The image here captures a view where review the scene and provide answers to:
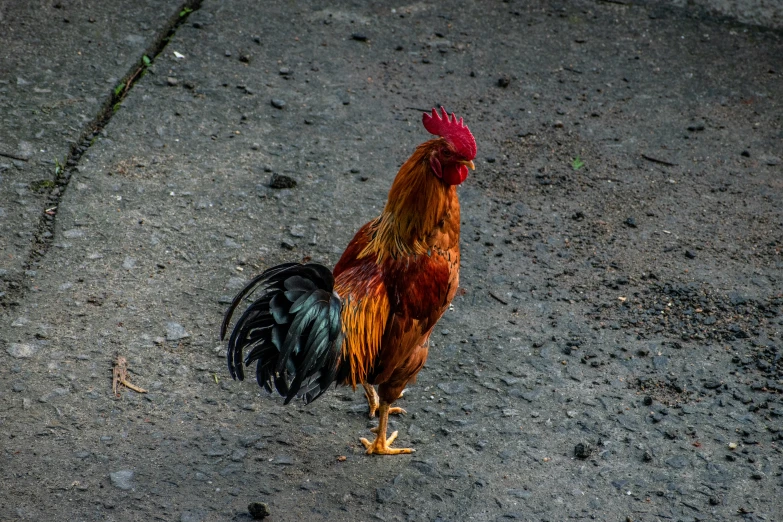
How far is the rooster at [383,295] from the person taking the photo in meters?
3.23

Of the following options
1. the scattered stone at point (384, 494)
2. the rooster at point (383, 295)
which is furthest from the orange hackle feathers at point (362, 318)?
the scattered stone at point (384, 494)

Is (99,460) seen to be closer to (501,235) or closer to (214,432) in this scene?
(214,432)

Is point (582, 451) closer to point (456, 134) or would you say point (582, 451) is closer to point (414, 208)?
point (414, 208)

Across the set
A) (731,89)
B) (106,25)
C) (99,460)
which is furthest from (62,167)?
(731,89)

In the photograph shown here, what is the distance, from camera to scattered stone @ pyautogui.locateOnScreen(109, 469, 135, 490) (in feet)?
11.2

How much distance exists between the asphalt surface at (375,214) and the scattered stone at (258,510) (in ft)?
Answer: 0.21

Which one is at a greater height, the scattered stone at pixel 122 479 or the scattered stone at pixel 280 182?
the scattered stone at pixel 280 182

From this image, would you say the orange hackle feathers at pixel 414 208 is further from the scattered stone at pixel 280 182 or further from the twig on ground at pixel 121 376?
the scattered stone at pixel 280 182

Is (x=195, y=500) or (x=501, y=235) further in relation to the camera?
→ (x=501, y=235)

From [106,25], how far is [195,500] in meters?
4.28

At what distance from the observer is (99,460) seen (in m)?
3.50

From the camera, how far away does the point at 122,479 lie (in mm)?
3428

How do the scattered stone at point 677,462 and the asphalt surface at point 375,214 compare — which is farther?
the scattered stone at point 677,462

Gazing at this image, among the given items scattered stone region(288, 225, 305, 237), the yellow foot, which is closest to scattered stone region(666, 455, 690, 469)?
the yellow foot
